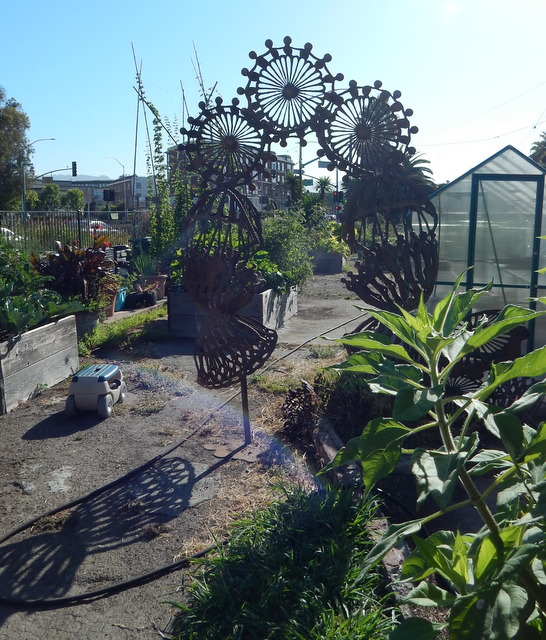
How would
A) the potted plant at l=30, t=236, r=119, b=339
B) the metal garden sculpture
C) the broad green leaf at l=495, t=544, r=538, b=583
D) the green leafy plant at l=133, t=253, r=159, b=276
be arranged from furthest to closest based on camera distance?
1. the green leafy plant at l=133, t=253, r=159, b=276
2. the potted plant at l=30, t=236, r=119, b=339
3. the metal garden sculpture
4. the broad green leaf at l=495, t=544, r=538, b=583

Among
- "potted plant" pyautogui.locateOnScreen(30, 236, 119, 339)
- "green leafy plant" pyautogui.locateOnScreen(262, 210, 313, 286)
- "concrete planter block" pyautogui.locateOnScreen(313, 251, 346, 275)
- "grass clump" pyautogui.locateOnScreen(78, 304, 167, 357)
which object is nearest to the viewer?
"grass clump" pyautogui.locateOnScreen(78, 304, 167, 357)

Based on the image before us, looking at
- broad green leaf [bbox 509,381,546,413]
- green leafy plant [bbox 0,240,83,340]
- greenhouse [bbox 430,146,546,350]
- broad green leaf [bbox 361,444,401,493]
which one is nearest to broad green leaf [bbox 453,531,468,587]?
broad green leaf [bbox 361,444,401,493]

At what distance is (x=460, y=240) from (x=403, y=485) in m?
2.98

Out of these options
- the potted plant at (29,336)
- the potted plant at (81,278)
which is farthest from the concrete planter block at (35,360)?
the potted plant at (81,278)

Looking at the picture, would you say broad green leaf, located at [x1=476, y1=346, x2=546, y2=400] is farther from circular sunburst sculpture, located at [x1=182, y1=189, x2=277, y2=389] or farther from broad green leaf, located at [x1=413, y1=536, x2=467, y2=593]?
circular sunburst sculpture, located at [x1=182, y1=189, x2=277, y2=389]

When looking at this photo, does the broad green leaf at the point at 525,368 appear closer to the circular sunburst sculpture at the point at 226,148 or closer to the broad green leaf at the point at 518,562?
the broad green leaf at the point at 518,562

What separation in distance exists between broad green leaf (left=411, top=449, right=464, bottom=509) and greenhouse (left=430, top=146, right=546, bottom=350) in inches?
193

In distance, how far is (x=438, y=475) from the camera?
1.53 metres

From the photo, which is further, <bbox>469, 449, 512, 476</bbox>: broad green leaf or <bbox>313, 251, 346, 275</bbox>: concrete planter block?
<bbox>313, 251, 346, 275</bbox>: concrete planter block

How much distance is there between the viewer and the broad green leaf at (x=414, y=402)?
5.26 feet

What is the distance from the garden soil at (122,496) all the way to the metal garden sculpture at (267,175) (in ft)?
2.16

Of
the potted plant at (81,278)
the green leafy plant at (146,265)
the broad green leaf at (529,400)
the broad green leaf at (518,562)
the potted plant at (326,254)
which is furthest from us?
the potted plant at (326,254)

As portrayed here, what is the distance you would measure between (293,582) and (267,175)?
3094 millimetres

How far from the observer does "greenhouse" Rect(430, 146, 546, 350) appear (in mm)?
6188
